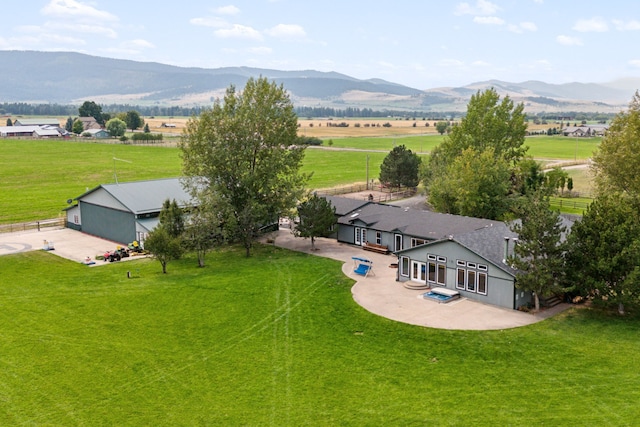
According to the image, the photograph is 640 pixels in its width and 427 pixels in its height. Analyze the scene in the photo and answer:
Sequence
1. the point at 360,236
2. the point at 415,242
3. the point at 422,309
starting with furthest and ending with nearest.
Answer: the point at 360,236 → the point at 415,242 → the point at 422,309

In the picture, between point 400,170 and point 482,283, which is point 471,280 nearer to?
point 482,283

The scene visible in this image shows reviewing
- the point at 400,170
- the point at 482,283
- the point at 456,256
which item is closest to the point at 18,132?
the point at 400,170

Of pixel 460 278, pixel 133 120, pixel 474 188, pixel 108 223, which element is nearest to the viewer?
pixel 460 278

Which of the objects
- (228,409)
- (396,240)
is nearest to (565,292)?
(396,240)

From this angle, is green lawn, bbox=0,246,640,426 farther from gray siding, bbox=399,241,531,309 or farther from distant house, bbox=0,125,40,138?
distant house, bbox=0,125,40,138

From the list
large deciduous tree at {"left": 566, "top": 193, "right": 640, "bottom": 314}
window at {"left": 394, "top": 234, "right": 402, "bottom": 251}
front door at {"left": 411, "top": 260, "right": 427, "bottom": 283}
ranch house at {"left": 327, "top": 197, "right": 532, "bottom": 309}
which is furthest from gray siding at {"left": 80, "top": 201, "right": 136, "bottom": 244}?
large deciduous tree at {"left": 566, "top": 193, "right": 640, "bottom": 314}

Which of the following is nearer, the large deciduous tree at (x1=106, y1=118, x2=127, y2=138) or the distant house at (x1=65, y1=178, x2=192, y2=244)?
the distant house at (x1=65, y1=178, x2=192, y2=244)
